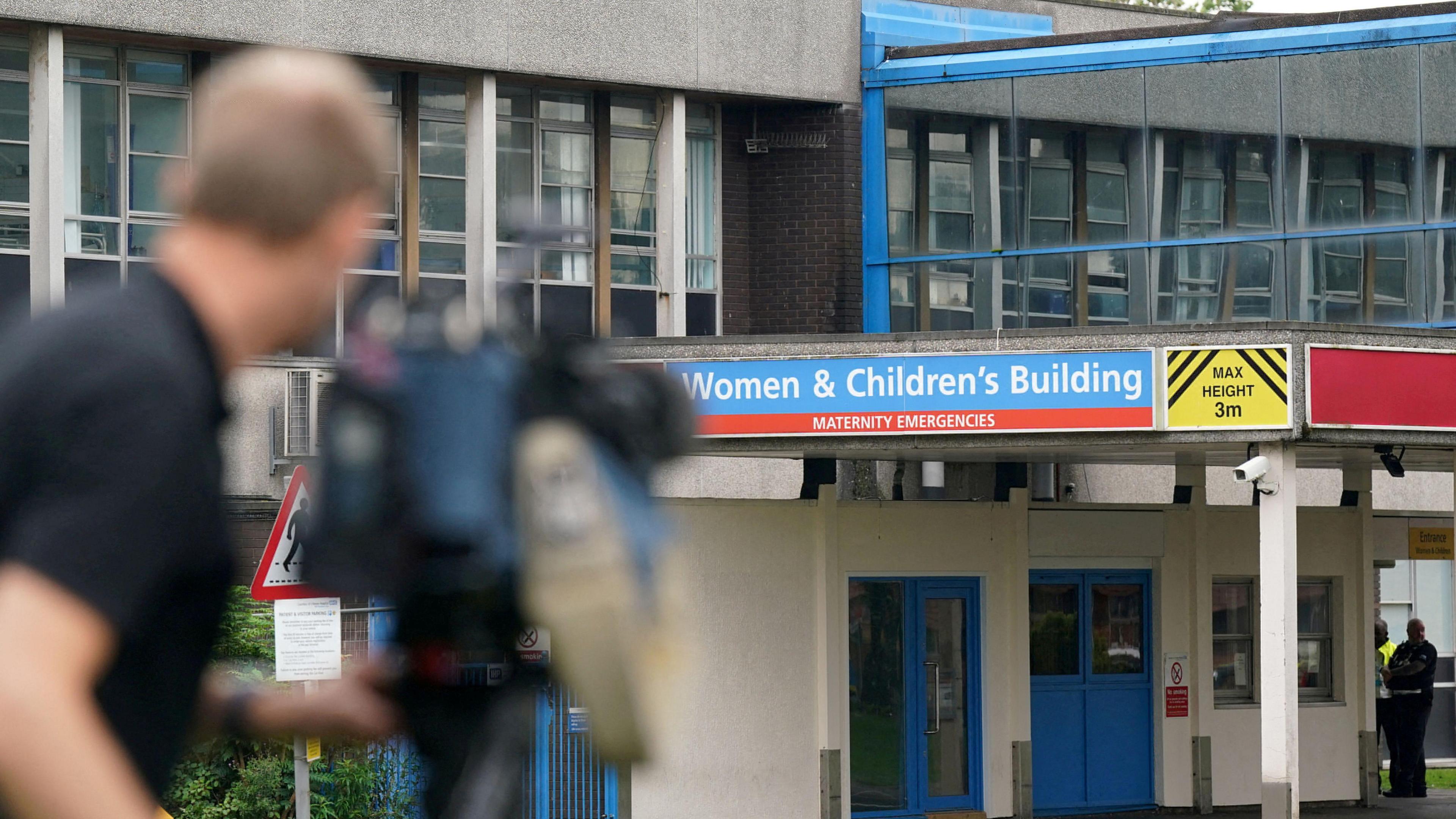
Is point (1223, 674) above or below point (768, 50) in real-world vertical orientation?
below

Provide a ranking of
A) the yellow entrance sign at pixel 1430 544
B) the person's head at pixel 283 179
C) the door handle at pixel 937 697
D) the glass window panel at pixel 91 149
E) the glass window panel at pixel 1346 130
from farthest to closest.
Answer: the yellow entrance sign at pixel 1430 544 < the glass window panel at pixel 1346 130 < the glass window panel at pixel 91 149 < the door handle at pixel 937 697 < the person's head at pixel 283 179

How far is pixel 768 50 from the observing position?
21.5 metres

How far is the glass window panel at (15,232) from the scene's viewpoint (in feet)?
60.0

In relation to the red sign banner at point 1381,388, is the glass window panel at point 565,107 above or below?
above

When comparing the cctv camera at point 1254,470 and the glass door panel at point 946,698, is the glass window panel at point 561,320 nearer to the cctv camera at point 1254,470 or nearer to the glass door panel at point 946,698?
the cctv camera at point 1254,470

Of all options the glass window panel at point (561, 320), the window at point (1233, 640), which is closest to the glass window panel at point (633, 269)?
the window at point (1233, 640)

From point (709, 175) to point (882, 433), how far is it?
7.52m

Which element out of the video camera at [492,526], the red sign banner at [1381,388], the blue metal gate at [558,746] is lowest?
the blue metal gate at [558,746]

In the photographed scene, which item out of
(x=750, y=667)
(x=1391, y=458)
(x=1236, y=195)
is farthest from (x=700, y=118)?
(x=1391, y=458)

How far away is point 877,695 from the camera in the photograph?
701 inches

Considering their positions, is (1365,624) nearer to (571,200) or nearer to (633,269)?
(633,269)

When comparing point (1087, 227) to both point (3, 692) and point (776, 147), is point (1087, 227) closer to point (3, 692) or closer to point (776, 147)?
point (776, 147)

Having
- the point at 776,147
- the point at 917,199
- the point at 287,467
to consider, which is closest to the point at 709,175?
the point at 776,147

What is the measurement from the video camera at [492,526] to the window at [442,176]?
58.9 ft
